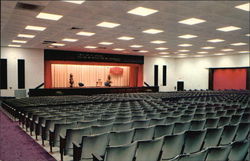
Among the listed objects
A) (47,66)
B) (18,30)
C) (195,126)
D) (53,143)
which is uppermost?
(18,30)

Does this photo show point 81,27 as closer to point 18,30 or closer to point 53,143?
point 18,30

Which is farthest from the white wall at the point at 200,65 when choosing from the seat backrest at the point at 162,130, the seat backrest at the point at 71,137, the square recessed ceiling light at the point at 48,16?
the seat backrest at the point at 71,137

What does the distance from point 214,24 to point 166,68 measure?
53.3 ft

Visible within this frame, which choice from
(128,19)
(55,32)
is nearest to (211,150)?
(128,19)

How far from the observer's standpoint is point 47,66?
61.6 feet

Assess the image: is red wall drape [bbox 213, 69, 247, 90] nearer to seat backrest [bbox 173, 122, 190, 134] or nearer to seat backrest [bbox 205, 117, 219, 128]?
seat backrest [bbox 205, 117, 219, 128]

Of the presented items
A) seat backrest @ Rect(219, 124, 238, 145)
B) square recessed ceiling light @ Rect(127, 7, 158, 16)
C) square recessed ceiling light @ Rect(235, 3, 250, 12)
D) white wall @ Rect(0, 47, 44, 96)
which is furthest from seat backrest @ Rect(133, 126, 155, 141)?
white wall @ Rect(0, 47, 44, 96)

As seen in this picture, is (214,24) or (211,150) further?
(214,24)

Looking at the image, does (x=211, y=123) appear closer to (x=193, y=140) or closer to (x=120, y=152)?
(x=193, y=140)

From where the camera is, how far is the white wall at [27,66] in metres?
17.0

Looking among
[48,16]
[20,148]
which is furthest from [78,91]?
[20,148]

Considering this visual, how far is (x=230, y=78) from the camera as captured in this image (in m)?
23.2

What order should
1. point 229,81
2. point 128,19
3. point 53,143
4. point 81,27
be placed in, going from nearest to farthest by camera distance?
point 53,143, point 128,19, point 81,27, point 229,81

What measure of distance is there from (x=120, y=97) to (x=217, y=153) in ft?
34.8
